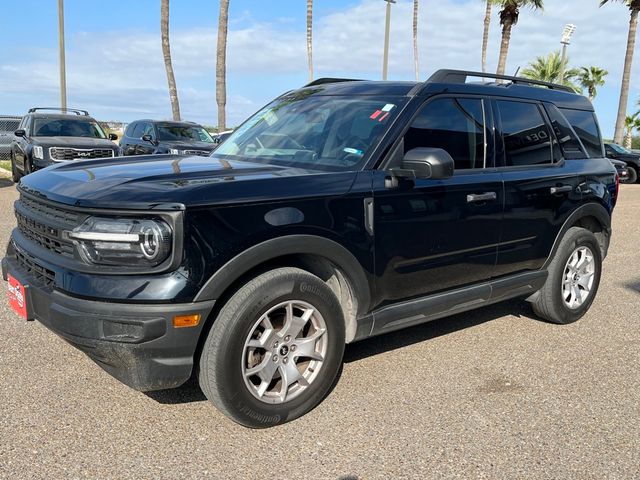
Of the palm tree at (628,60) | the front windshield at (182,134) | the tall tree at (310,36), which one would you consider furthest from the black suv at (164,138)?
the palm tree at (628,60)

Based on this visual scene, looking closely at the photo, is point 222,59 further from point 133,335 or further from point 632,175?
point 133,335

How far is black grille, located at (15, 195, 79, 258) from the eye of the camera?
2.92 m

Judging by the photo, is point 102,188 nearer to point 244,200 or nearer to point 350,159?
point 244,200

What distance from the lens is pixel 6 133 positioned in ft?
67.7

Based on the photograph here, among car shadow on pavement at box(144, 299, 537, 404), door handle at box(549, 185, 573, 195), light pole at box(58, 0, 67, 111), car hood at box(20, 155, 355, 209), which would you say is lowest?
car shadow on pavement at box(144, 299, 537, 404)

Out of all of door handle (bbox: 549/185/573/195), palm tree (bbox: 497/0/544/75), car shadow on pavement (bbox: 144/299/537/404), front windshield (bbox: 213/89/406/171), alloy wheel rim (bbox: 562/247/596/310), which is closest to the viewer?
car shadow on pavement (bbox: 144/299/537/404)

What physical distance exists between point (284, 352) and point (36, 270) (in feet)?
4.52

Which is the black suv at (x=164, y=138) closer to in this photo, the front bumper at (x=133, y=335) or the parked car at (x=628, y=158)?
the front bumper at (x=133, y=335)

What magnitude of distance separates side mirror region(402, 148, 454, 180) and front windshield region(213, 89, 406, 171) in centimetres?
26

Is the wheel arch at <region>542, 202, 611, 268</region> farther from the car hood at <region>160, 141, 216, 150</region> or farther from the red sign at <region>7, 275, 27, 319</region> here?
the car hood at <region>160, 141, 216, 150</region>

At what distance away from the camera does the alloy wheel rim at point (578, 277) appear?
4891mm

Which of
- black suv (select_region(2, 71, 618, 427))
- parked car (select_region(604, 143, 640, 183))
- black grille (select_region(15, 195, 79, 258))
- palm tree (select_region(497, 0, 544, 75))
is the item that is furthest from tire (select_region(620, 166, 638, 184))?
black grille (select_region(15, 195, 79, 258))

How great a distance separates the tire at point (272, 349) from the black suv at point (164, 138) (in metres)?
9.51

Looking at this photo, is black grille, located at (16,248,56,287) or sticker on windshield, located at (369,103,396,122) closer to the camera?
black grille, located at (16,248,56,287)
